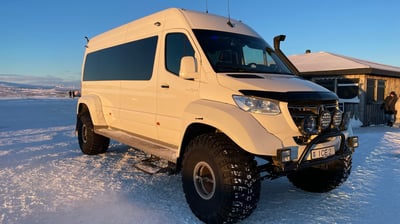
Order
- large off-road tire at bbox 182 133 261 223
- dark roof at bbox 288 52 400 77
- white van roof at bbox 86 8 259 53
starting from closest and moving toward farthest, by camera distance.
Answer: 1. large off-road tire at bbox 182 133 261 223
2. white van roof at bbox 86 8 259 53
3. dark roof at bbox 288 52 400 77

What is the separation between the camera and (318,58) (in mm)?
18516

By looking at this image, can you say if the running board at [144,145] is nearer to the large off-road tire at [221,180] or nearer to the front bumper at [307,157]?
the large off-road tire at [221,180]

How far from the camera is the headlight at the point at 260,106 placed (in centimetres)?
360

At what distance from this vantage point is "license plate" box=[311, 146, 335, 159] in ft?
12.2

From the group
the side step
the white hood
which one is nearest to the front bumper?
the white hood

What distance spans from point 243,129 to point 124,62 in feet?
12.0

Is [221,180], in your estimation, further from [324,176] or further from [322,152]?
[324,176]

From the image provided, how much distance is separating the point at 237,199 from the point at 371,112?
14.4 m

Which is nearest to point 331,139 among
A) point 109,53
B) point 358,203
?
point 358,203

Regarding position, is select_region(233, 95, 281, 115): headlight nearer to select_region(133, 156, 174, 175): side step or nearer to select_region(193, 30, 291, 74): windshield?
Answer: select_region(193, 30, 291, 74): windshield

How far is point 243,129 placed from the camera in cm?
344

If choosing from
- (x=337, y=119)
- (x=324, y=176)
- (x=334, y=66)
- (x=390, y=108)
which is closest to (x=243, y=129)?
(x=337, y=119)

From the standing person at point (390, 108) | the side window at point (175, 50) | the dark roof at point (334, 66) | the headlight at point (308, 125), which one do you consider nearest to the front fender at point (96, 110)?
the side window at point (175, 50)

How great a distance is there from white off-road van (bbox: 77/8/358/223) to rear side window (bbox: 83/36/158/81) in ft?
0.07
